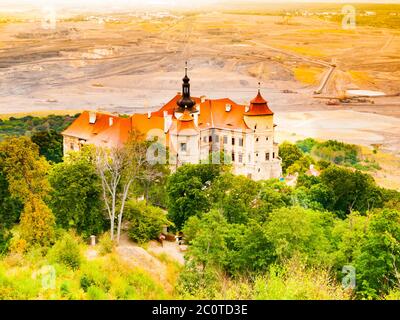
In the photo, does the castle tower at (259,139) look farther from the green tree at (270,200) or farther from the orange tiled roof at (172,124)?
the green tree at (270,200)

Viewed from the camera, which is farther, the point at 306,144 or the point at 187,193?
the point at 306,144

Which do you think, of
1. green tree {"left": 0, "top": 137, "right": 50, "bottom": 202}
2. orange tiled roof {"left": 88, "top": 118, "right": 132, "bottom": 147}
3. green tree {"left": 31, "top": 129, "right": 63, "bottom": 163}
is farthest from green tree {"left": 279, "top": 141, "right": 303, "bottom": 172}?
green tree {"left": 0, "top": 137, "right": 50, "bottom": 202}

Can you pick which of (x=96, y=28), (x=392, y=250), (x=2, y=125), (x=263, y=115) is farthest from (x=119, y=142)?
(x=96, y=28)

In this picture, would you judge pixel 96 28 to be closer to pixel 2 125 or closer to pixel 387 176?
pixel 2 125

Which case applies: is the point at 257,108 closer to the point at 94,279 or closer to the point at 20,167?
the point at 20,167

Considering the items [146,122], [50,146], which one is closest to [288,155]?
[146,122]

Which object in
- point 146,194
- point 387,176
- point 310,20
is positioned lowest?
point 387,176
